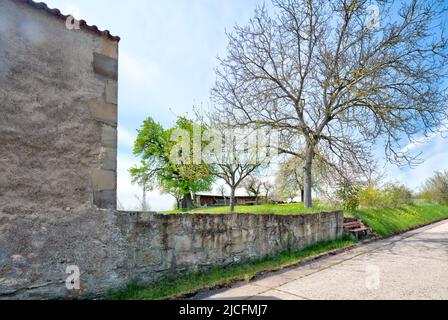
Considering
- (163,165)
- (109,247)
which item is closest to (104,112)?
(109,247)

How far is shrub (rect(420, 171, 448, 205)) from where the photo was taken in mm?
26664

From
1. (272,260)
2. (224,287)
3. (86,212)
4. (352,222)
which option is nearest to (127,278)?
(86,212)

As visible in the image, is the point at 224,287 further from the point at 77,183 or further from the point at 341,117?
the point at 341,117

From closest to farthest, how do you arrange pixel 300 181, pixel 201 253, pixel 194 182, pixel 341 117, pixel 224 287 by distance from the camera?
pixel 224 287 → pixel 201 253 → pixel 341 117 → pixel 300 181 → pixel 194 182

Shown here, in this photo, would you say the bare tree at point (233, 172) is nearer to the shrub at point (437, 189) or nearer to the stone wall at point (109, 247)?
the stone wall at point (109, 247)

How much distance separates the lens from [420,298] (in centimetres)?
336

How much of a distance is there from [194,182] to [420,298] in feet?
76.6

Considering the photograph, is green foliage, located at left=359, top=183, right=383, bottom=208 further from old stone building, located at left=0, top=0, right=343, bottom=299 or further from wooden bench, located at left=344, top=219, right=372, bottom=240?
old stone building, located at left=0, top=0, right=343, bottom=299

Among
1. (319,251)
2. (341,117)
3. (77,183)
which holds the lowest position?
(319,251)

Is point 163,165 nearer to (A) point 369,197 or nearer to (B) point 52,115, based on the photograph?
(A) point 369,197

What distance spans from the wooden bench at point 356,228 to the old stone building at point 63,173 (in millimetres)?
6474

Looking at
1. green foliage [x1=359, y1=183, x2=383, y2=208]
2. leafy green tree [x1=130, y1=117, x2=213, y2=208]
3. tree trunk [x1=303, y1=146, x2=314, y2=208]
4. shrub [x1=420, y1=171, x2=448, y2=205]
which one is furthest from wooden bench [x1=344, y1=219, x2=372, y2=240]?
shrub [x1=420, y1=171, x2=448, y2=205]

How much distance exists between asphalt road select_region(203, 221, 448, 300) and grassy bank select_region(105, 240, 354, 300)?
24 centimetres

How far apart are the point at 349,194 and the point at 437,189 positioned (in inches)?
879
